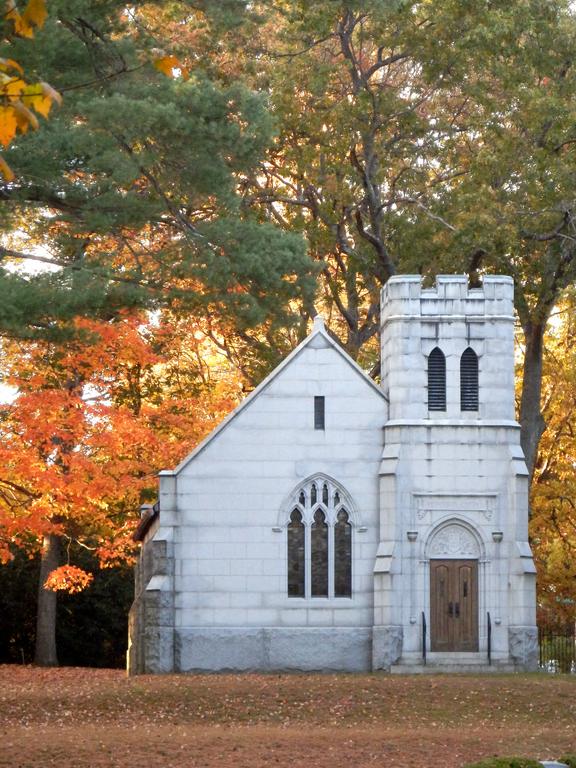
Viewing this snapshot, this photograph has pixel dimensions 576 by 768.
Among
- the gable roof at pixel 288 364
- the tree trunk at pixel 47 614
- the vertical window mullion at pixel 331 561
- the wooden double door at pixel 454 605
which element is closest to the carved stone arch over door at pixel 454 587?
the wooden double door at pixel 454 605

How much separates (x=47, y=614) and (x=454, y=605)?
13.2 m

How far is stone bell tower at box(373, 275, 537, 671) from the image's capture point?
86.7 ft

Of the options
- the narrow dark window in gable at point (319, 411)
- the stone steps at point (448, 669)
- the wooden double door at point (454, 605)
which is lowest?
the stone steps at point (448, 669)

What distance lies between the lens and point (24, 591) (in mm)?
38312

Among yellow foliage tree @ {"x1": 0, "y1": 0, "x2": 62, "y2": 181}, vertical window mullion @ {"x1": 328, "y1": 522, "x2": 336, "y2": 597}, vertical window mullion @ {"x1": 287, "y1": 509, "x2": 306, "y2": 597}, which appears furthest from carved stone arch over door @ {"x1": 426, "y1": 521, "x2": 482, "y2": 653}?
yellow foliage tree @ {"x1": 0, "y1": 0, "x2": 62, "y2": 181}

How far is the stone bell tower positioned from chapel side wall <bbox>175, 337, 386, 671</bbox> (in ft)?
1.87

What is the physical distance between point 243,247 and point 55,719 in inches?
314

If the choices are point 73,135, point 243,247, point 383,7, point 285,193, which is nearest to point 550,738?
point 243,247

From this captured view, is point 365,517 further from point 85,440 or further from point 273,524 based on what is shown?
point 85,440

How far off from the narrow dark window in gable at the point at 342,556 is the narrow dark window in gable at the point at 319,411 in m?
1.78

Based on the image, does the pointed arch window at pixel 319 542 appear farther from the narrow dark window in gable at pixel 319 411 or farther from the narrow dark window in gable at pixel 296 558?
the narrow dark window in gable at pixel 319 411

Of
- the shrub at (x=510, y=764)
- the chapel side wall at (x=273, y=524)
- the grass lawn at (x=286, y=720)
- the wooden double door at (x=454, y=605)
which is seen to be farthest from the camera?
the chapel side wall at (x=273, y=524)

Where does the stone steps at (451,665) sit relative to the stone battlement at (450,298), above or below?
below

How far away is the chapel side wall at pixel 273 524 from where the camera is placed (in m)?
26.6
